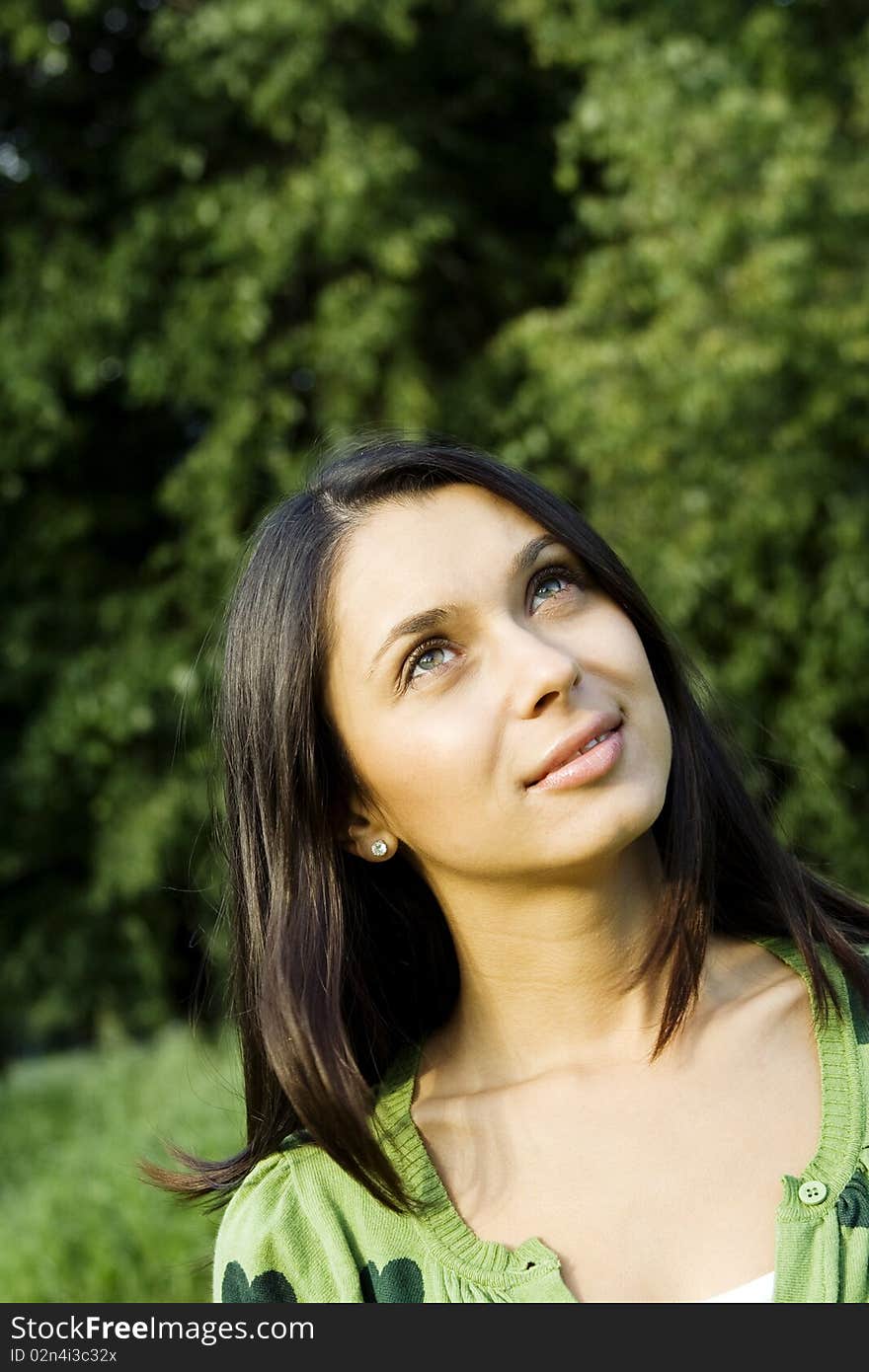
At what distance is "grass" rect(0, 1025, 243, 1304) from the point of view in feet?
14.8

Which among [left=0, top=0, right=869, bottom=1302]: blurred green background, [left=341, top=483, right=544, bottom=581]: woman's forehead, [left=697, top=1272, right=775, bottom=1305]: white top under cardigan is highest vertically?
[left=0, top=0, right=869, bottom=1302]: blurred green background

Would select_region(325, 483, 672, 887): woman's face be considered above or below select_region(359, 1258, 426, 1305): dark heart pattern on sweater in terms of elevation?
above

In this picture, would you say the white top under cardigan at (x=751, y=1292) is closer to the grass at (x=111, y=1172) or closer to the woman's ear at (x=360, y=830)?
the woman's ear at (x=360, y=830)

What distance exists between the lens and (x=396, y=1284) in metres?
1.65

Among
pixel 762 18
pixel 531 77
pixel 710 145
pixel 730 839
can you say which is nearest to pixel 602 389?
pixel 710 145

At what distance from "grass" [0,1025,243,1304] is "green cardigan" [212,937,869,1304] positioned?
809 millimetres

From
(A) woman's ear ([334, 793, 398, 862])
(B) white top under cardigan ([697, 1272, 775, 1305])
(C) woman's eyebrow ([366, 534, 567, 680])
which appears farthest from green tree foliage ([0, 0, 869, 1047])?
(B) white top under cardigan ([697, 1272, 775, 1305])

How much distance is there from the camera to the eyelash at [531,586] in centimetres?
169

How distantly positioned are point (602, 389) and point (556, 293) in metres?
1.86

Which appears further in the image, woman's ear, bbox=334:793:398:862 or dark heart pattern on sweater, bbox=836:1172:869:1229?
woman's ear, bbox=334:793:398:862

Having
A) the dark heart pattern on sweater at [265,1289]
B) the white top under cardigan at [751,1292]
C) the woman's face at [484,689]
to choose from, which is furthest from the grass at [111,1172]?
the white top under cardigan at [751,1292]

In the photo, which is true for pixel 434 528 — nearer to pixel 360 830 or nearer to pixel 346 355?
pixel 360 830

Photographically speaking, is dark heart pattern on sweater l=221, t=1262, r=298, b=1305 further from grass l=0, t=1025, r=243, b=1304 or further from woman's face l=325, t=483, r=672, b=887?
grass l=0, t=1025, r=243, b=1304

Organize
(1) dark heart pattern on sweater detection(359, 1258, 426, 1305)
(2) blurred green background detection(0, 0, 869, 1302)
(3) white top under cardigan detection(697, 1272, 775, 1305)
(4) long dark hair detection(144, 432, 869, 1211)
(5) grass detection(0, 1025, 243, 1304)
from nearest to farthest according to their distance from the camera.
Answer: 1. (3) white top under cardigan detection(697, 1272, 775, 1305)
2. (1) dark heart pattern on sweater detection(359, 1258, 426, 1305)
3. (4) long dark hair detection(144, 432, 869, 1211)
4. (5) grass detection(0, 1025, 243, 1304)
5. (2) blurred green background detection(0, 0, 869, 1302)
